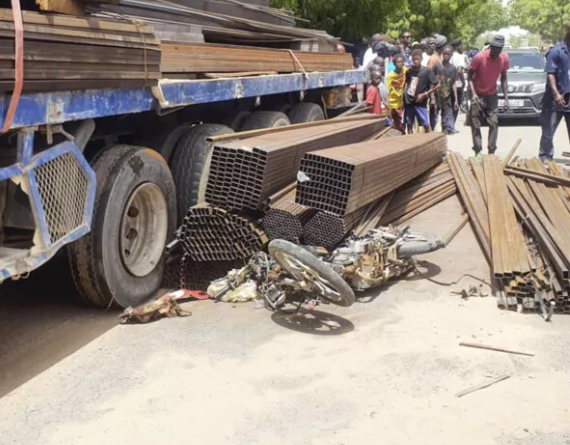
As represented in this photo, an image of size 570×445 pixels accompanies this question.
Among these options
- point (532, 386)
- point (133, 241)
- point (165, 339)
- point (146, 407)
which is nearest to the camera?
point (146, 407)

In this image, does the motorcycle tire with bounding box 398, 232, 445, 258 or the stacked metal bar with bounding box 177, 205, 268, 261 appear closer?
the stacked metal bar with bounding box 177, 205, 268, 261

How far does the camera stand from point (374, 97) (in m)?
11.7

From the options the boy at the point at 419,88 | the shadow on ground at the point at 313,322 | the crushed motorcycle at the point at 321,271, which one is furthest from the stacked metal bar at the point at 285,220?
the boy at the point at 419,88

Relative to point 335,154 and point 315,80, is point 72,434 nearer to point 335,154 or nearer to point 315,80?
point 335,154

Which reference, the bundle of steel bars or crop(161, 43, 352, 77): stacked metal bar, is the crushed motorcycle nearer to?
the bundle of steel bars

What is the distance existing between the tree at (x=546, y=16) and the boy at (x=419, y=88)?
47477 mm

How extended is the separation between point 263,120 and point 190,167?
180 centimetres

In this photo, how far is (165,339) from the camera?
15.1 feet

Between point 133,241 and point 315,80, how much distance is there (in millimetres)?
4268

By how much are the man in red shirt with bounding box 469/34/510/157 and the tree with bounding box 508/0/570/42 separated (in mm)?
48155

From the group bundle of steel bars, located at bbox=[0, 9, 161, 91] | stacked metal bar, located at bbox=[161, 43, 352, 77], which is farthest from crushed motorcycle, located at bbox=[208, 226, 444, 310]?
stacked metal bar, located at bbox=[161, 43, 352, 77]

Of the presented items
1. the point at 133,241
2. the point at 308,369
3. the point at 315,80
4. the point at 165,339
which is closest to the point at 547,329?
the point at 308,369

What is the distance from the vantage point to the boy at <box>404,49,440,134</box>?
11836 mm

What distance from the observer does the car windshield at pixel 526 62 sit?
61.7 ft
